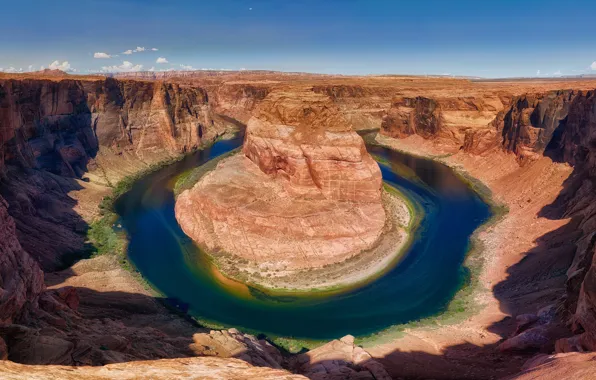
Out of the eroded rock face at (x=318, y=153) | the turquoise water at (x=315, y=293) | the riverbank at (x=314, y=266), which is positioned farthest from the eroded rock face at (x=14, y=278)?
the eroded rock face at (x=318, y=153)

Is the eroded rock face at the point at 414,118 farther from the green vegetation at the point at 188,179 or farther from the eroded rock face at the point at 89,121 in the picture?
the green vegetation at the point at 188,179

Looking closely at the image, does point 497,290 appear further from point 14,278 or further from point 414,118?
point 414,118

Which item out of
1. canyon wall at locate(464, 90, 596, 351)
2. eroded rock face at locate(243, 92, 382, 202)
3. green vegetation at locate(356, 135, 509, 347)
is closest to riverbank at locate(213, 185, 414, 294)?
eroded rock face at locate(243, 92, 382, 202)

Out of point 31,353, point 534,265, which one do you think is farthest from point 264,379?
point 534,265

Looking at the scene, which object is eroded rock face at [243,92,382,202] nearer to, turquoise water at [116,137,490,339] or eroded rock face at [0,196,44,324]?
turquoise water at [116,137,490,339]

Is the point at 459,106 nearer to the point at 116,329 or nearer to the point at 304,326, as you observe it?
the point at 304,326
